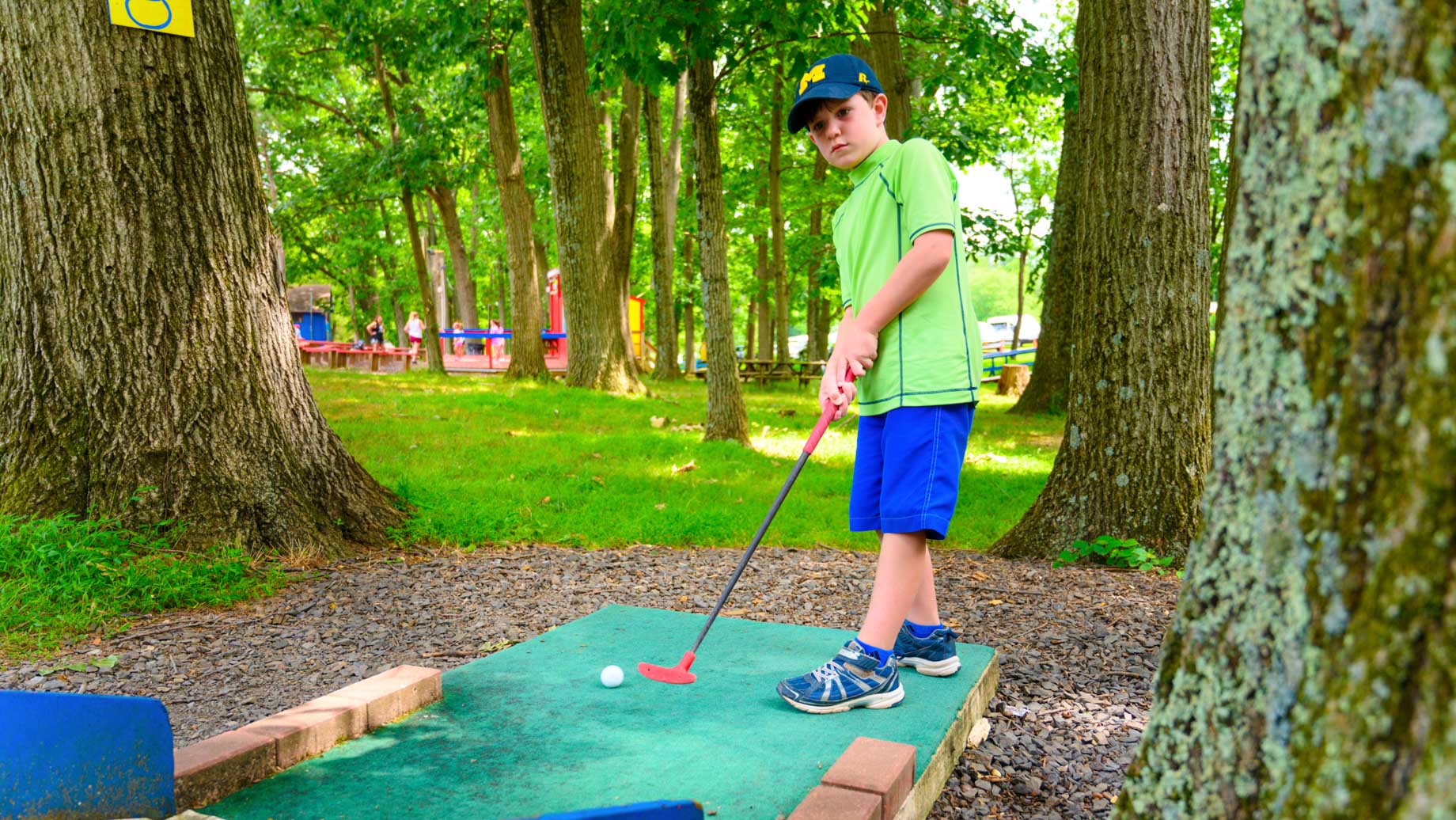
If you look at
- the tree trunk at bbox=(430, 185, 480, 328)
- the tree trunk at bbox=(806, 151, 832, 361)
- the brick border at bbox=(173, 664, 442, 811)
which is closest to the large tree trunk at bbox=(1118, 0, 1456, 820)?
the brick border at bbox=(173, 664, 442, 811)

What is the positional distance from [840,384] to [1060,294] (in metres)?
11.7

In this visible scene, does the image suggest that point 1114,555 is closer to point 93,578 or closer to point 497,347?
point 93,578

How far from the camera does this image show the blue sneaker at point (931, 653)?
11.7 ft

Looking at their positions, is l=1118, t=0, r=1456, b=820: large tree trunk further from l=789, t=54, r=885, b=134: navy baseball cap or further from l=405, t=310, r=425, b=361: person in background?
l=405, t=310, r=425, b=361: person in background

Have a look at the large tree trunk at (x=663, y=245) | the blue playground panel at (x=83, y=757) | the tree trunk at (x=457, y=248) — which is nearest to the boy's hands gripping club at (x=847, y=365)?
the blue playground panel at (x=83, y=757)

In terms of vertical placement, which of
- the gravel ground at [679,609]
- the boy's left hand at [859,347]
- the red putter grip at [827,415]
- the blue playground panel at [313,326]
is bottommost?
the gravel ground at [679,609]

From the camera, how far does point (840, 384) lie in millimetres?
3234

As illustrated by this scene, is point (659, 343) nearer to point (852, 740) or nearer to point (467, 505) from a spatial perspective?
point (467, 505)

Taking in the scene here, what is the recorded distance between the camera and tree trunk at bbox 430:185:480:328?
1912 centimetres

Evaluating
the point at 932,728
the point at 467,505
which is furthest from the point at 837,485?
the point at 932,728

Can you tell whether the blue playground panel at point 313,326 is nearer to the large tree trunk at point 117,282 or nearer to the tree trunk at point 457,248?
the tree trunk at point 457,248

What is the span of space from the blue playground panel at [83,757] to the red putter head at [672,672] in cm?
156

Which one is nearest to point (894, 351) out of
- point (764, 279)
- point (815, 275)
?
point (815, 275)

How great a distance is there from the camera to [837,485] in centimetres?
844
